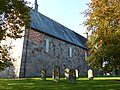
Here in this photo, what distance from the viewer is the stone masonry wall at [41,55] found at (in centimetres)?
2333

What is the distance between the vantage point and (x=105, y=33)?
1638cm

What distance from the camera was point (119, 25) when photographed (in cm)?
1582

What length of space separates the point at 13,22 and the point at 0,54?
2.42 m

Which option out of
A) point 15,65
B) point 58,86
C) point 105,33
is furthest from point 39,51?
point 58,86

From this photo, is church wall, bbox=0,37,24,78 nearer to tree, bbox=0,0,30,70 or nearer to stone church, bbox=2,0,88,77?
stone church, bbox=2,0,88,77

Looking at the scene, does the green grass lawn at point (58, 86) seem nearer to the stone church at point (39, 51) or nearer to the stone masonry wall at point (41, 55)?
the stone church at point (39, 51)

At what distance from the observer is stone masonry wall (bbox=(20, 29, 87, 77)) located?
23328 millimetres

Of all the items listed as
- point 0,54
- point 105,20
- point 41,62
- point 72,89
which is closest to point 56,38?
point 41,62

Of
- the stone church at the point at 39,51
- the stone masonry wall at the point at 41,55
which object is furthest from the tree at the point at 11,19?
the stone masonry wall at the point at 41,55

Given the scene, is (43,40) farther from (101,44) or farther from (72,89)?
(72,89)

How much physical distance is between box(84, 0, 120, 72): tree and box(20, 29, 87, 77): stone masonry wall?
869cm

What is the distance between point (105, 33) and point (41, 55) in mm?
11717

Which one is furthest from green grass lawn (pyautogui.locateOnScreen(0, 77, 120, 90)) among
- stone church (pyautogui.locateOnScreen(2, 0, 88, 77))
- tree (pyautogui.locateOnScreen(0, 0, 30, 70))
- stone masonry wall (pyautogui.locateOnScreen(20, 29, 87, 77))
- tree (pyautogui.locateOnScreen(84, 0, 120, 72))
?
stone masonry wall (pyautogui.locateOnScreen(20, 29, 87, 77))

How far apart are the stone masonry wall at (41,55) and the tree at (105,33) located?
8.69 meters
